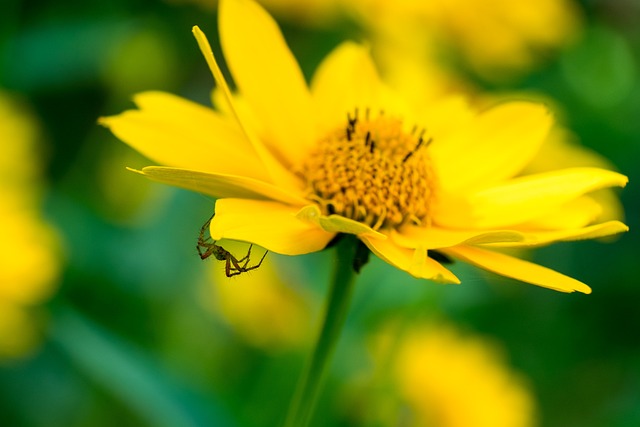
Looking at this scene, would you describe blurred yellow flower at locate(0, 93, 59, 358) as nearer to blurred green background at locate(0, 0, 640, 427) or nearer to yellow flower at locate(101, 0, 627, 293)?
→ blurred green background at locate(0, 0, 640, 427)

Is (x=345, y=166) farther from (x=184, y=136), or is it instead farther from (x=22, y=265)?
(x=22, y=265)

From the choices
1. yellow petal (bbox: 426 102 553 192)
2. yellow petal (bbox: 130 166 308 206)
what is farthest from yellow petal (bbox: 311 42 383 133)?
yellow petal (bbox: 130 166 308 206)

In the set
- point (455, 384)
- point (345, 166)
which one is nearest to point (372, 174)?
point (345, 166)

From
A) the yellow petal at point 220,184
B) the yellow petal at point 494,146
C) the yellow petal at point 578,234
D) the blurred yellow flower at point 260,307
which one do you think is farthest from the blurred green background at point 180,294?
the yellow petal at point 578,234

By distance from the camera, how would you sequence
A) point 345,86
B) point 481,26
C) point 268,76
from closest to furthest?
point 268,76, point 345,86, point 481,26

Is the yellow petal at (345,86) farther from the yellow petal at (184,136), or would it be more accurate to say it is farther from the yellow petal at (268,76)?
the yellow petal at (184,136)

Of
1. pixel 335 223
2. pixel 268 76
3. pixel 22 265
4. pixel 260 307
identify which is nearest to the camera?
pixel 335 223

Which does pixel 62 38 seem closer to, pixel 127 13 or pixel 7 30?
pixel 7 30
